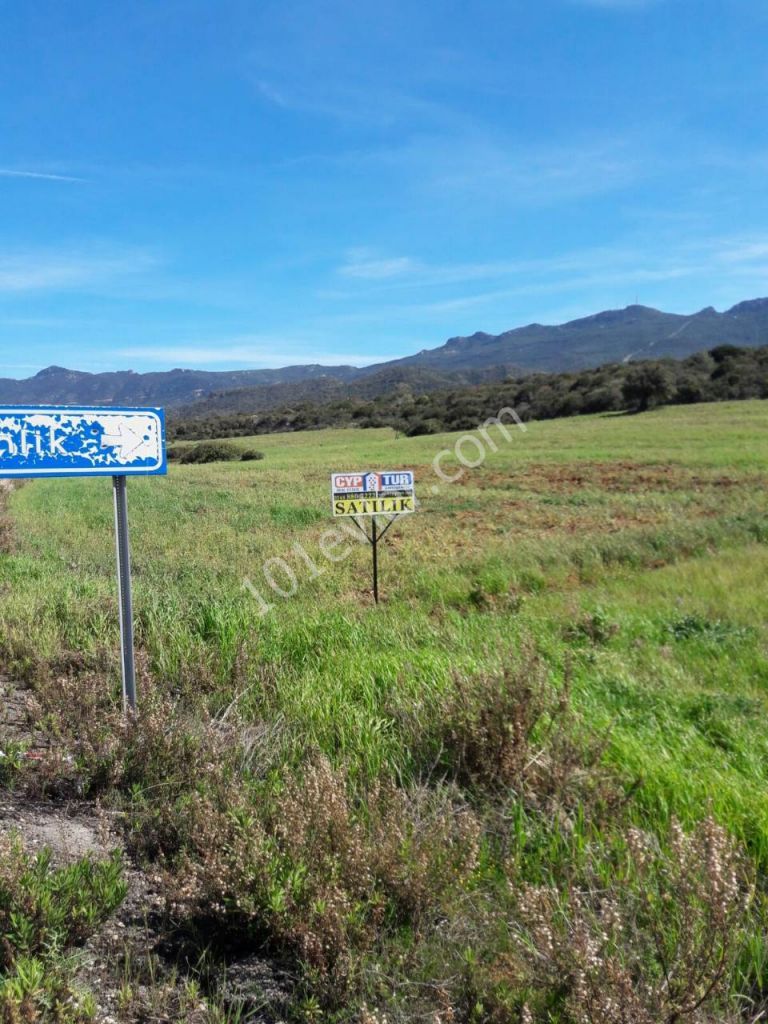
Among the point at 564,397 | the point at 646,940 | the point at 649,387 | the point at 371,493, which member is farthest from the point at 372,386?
the point at 646,940

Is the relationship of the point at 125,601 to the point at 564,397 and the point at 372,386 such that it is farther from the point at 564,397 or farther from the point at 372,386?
the point at 372,386

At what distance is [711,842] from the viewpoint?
2.22 meters

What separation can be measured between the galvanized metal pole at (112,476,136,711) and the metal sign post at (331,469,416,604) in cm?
480

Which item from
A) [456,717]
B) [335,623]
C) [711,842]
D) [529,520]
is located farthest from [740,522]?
[711,842]

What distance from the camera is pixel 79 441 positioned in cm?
377

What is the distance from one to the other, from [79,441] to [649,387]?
63.0 metres

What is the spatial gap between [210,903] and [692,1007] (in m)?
1.45

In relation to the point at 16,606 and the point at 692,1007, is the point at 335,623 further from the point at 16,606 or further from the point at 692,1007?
the point at 692,1007

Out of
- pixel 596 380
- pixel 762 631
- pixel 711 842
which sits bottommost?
pixel 762 631

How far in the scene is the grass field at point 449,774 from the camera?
7.02ft

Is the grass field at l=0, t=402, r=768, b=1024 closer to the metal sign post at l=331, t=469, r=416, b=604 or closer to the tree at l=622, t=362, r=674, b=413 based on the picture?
the metal sign post at l=331, t=469, r=416, b=604

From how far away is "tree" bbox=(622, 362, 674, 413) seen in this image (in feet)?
201

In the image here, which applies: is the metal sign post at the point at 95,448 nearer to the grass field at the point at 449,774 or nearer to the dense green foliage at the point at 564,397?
the grass field at the point at 449,774

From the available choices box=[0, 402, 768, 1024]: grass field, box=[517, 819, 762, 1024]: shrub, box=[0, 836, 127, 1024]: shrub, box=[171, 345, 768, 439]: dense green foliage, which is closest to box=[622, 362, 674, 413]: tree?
box=[171, 345, 768, 439]: dense green foliage
